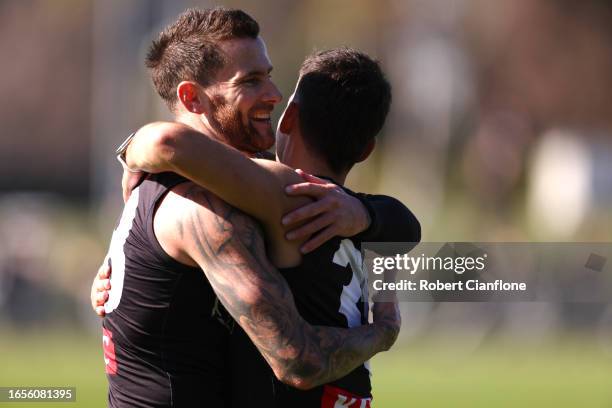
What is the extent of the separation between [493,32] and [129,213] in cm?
1171

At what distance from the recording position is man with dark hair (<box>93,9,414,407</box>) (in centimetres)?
281

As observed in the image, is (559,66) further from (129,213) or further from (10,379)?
(129,213)

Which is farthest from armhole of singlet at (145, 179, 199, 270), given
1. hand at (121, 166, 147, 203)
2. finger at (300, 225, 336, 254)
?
finger at (300, 225, 336, 254)

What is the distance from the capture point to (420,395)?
9508 mm

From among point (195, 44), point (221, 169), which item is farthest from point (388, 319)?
point (195, 44)

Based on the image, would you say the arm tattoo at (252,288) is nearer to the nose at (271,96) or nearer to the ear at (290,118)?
the ear at (290,118)

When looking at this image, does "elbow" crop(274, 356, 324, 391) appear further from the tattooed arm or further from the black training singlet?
the black training singlet

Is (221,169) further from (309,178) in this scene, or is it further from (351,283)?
(351,283)

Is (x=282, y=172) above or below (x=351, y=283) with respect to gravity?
above

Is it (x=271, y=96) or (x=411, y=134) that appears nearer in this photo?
(x=271, y=96)

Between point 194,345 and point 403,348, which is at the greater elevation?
point 403,348

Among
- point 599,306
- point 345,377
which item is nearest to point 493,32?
point 599,306

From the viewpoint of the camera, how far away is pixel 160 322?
9.86ft

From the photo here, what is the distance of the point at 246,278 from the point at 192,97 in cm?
94
